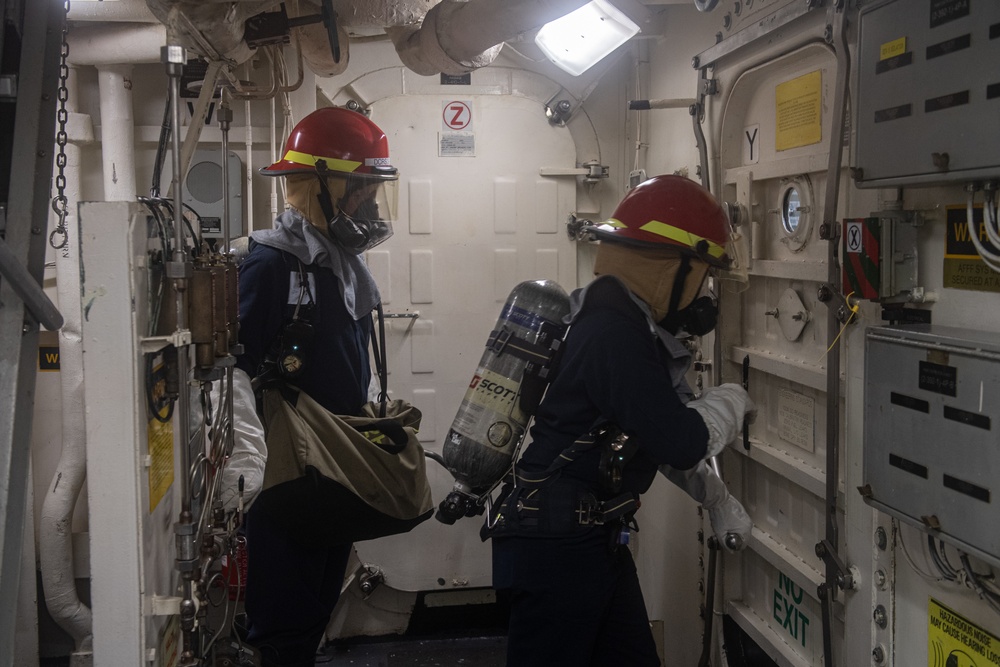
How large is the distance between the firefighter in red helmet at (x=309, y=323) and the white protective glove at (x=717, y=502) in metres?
1.29

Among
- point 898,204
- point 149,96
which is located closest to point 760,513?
point 898,204

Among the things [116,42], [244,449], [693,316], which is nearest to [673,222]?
[693,316]

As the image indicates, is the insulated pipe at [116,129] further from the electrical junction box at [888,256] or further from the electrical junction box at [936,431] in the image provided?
the electrical junction box at [936,431]

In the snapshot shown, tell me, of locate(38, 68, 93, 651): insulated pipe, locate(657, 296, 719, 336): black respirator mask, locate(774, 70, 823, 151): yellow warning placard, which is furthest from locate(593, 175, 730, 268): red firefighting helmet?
locate(38, 68, 93, 651): insulated pipe

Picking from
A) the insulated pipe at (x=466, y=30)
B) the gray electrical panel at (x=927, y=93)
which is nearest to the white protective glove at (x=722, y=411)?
the gray electrical panel at (x=927, y=93)

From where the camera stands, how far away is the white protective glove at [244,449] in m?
2.79

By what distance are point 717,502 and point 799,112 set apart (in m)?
1.44

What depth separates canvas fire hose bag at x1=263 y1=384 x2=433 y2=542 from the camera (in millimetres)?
3076

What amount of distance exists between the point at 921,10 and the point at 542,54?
9.27ft

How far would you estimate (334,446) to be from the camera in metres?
3.19

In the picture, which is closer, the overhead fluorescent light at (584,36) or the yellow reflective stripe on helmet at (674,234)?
the yellow reflective stripe on helmet at (674,234)

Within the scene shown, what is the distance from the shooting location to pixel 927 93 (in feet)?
6.65

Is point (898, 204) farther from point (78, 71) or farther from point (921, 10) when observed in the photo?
point (78, 71)

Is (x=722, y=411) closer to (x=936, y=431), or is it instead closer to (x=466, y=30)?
(x=936, y=431)
